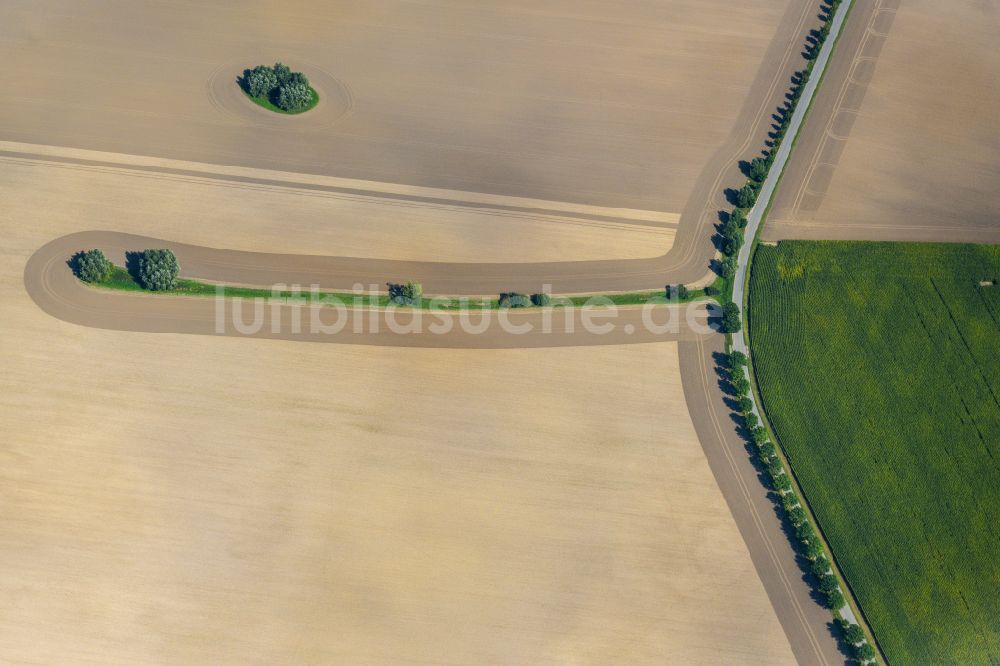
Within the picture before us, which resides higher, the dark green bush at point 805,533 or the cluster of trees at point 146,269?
the cluster of trees at point 146,269

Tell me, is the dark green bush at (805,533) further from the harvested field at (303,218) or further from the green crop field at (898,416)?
the harvested field at (303,218)

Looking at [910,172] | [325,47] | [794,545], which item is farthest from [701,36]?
[794,545]

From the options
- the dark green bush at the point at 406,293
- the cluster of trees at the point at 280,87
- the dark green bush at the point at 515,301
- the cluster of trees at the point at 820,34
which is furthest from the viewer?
the cluster of trees at the point at 820,34

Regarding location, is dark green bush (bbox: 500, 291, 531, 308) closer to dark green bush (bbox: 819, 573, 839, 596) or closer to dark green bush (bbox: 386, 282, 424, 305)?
dark green bush (bbox: 386, 282, 424, 305)

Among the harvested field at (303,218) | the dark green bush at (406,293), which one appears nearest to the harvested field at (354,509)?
the dark green bush at (406,293)

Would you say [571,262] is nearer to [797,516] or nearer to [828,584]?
[797,516]

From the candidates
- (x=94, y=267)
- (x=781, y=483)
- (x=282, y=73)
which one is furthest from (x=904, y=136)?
(x=94, y=267)

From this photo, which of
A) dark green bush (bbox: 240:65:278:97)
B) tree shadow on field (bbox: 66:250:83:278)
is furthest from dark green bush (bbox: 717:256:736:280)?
tree shadow on field (bbox: 66:250:83:278)
